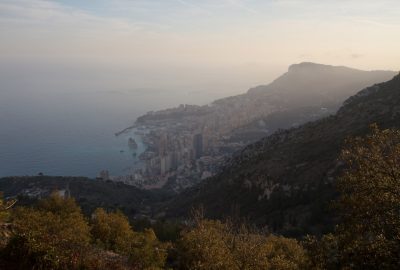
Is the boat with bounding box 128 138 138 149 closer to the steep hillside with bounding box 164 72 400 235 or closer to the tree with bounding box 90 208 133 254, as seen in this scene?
the steep hillside with bounding box 164 72 400 235

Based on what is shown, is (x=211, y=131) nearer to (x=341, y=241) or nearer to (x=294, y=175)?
(x=294, y=175)

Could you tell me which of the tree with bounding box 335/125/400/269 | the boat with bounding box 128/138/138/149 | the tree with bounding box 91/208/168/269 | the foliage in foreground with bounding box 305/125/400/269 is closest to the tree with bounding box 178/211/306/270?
the tree with bounding box 91/208/168/269

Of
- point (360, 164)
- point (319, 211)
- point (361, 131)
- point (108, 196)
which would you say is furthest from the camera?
point (108, 196)

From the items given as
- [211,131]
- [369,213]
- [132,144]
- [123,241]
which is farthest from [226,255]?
[211,131]

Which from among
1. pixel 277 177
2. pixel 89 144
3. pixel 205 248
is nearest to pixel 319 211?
pixel 277 177

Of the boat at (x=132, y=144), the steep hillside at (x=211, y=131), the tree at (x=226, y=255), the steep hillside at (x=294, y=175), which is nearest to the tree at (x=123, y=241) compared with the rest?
the tree at (x=226, y=255)

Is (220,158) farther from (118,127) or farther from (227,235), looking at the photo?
(227,235)
